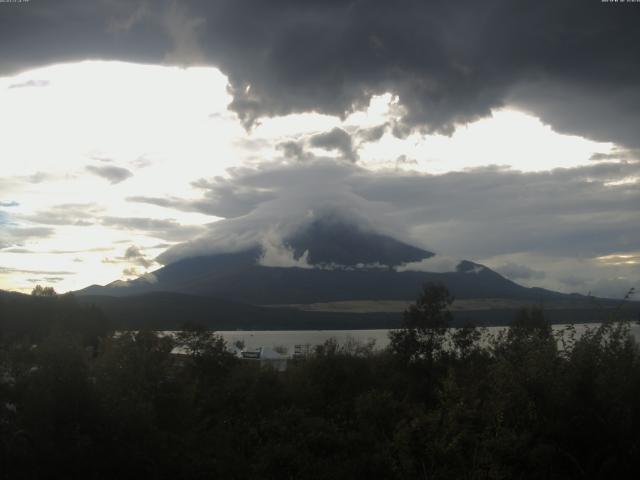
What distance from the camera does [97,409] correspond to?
20.6 meters

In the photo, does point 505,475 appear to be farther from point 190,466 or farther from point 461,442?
point 190,466

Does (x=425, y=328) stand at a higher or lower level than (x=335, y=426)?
higher

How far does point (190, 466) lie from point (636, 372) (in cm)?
1488

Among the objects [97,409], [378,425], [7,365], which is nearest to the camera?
[97,409]

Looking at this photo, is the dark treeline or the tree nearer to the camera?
the dark treeline

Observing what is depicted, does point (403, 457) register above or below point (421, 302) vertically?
below

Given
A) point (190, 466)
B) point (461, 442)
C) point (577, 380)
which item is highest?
point (577, 380)

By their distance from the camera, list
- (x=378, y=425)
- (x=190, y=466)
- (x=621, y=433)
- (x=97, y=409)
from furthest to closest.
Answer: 1. (x=378, y=425)
2. (x=190, y=466)
3. (x=97, y=409)
4. (x=621, y=433)

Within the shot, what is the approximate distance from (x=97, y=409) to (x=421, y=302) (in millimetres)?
37959

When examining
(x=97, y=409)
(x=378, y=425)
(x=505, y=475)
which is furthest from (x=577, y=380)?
(x=97, y=409)

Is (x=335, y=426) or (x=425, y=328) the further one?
(x=425, y=328)

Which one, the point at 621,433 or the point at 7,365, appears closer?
the point at 621,433

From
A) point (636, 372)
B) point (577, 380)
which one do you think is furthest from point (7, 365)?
point (636, 372)

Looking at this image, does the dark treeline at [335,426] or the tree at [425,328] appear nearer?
the dark treeline at [335,426]
